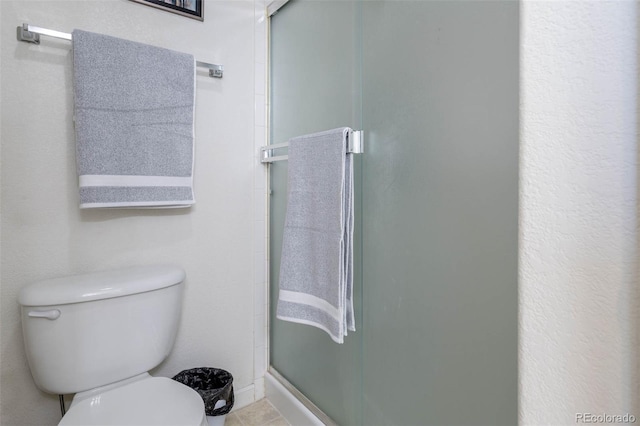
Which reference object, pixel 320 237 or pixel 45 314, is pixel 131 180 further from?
pixel 320 237

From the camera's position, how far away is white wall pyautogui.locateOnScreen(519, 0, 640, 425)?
18.1 inches

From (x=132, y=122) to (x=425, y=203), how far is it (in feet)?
3.37

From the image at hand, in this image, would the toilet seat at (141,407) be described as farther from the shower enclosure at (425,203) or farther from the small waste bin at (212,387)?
the shower enclosure at (425,203)

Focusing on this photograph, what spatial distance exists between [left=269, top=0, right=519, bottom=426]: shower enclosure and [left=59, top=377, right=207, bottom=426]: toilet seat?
51 centimetres

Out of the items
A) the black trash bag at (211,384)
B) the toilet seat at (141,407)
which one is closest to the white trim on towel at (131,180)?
the toilet seat at (141,407)

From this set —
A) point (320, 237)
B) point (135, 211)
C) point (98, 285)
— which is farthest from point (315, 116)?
point (98, 285)

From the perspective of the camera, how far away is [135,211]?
1297mm

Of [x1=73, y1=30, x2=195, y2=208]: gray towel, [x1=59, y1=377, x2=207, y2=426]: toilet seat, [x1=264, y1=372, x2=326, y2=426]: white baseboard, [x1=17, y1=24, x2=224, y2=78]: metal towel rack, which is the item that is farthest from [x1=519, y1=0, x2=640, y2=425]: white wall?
[x1=17, y1=24, x2=224, y2=78]: metal towel rack

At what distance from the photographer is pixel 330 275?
1.09 m

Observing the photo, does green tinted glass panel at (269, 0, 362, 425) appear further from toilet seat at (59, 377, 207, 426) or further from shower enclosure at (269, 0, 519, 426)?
toilet seat at (59, 377, 207, 426)

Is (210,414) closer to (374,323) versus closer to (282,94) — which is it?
(374,323)

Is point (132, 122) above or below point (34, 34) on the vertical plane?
below

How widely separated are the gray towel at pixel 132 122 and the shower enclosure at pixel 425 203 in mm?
505

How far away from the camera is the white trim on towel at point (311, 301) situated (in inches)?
41.6
